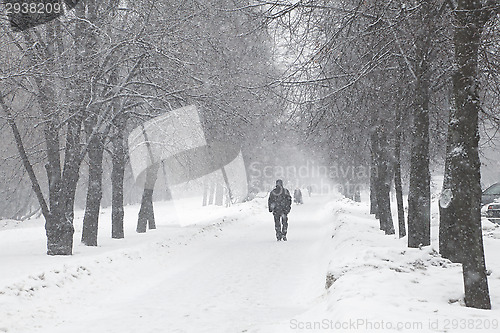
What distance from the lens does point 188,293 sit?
27.4 feet

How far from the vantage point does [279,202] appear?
17094 mm

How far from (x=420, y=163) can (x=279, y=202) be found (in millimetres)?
8038

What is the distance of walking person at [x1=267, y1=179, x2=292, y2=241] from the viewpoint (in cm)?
1670

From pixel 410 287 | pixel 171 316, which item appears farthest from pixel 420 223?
pixel 171 316

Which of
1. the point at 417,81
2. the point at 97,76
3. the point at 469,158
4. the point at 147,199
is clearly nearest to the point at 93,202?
the point at 97,76

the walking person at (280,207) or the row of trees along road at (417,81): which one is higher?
the row of trees along road at (417,81)

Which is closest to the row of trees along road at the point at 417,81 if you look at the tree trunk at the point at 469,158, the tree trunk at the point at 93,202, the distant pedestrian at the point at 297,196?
the tree trunk at the point at 469,158

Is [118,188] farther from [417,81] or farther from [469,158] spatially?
[469,158]

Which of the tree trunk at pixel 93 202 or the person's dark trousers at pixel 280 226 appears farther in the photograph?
the person's dark trousers at pixel 280 226

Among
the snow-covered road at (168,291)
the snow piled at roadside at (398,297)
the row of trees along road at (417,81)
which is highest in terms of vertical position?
the row of trees along road at (417,81)

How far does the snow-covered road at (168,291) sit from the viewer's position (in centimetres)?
652

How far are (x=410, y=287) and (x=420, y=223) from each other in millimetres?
3652

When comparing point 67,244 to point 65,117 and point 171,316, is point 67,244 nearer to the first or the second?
point 65,117

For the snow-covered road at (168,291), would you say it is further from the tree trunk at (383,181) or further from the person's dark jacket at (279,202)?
the person's dark jacket at (279,202)
